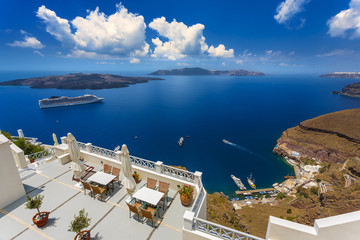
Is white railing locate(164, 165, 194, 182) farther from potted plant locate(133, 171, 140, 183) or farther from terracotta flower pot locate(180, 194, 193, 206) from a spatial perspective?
potted plant locate(133, 171, 140, 183)

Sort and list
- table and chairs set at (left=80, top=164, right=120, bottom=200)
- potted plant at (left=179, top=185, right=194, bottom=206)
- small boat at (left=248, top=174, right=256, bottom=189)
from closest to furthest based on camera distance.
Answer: potted plant at (left=179, top=185, right=194, bottom=206), table and chairs set at (left=80, top=164, right=120, bottom=200), small boat at (left=248, top=174, right=256, bottom=189)

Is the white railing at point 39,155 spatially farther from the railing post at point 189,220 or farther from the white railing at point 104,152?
the railing post at point 189,220

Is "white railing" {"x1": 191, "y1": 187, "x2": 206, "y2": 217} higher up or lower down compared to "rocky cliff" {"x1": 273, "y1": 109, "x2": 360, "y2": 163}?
higher up

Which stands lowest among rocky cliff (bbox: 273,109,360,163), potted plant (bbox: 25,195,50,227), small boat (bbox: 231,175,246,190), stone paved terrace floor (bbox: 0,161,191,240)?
small boat (bbox: 231,175,246,190)

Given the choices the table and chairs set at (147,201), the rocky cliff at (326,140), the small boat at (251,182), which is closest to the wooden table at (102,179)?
the table and chairs set at (147,201)

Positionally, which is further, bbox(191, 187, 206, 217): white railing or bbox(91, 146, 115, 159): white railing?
bbox(91, 146, 115, 159): white railing

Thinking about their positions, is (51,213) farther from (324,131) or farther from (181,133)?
(324,131)

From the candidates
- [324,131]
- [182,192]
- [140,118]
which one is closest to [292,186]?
[324,131]

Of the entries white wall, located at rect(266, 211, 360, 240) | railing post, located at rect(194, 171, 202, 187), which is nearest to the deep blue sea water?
railing post, located at rect(194, 171, 202, 187)

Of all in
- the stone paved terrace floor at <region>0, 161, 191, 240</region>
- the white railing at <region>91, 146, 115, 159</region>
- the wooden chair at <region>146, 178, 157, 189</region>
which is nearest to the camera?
the stone paved terrace floor at <region>0, 161, 191, 240</region>
